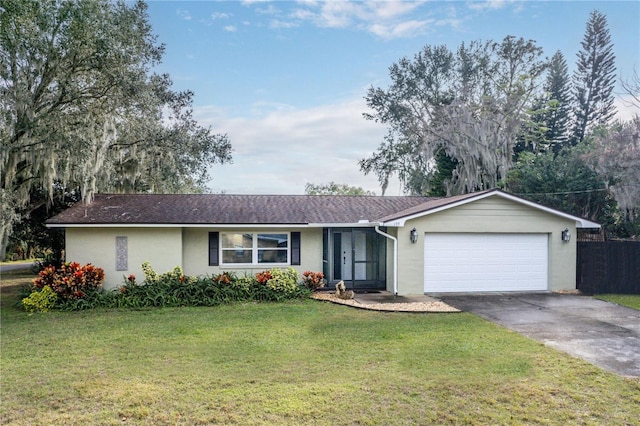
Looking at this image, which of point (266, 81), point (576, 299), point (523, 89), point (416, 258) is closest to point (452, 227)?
point (416, 258)

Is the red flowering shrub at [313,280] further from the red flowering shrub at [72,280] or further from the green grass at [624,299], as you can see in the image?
the green grass at [624,299]

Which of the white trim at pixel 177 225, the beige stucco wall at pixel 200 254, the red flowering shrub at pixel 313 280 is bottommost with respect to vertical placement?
the red flowering shrub at pixel 313 280

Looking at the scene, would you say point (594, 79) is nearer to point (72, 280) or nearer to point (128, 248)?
point (128, 248)

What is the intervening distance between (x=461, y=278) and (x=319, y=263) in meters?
4.36

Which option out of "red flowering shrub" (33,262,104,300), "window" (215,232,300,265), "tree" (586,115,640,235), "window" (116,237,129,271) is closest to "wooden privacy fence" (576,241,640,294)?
"tree" (586,115,640,235)

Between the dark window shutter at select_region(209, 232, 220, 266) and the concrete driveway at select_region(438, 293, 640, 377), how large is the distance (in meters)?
6.81

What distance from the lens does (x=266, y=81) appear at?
1764cm

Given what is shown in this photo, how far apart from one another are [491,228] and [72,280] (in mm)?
11613

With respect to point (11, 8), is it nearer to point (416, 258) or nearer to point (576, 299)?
point (416, 258)

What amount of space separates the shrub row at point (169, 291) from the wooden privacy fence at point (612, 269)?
841 cm

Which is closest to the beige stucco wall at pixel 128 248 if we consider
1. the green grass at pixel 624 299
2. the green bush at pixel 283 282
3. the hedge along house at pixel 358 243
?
the hedge along house at pixel 358 243

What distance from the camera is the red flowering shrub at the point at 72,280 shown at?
11.2 m

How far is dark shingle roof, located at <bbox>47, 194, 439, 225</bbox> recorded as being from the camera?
42.3 ft

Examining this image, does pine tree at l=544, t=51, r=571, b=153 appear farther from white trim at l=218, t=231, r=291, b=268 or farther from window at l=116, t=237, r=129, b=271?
window at l=116, t=237, r=129, b=271
